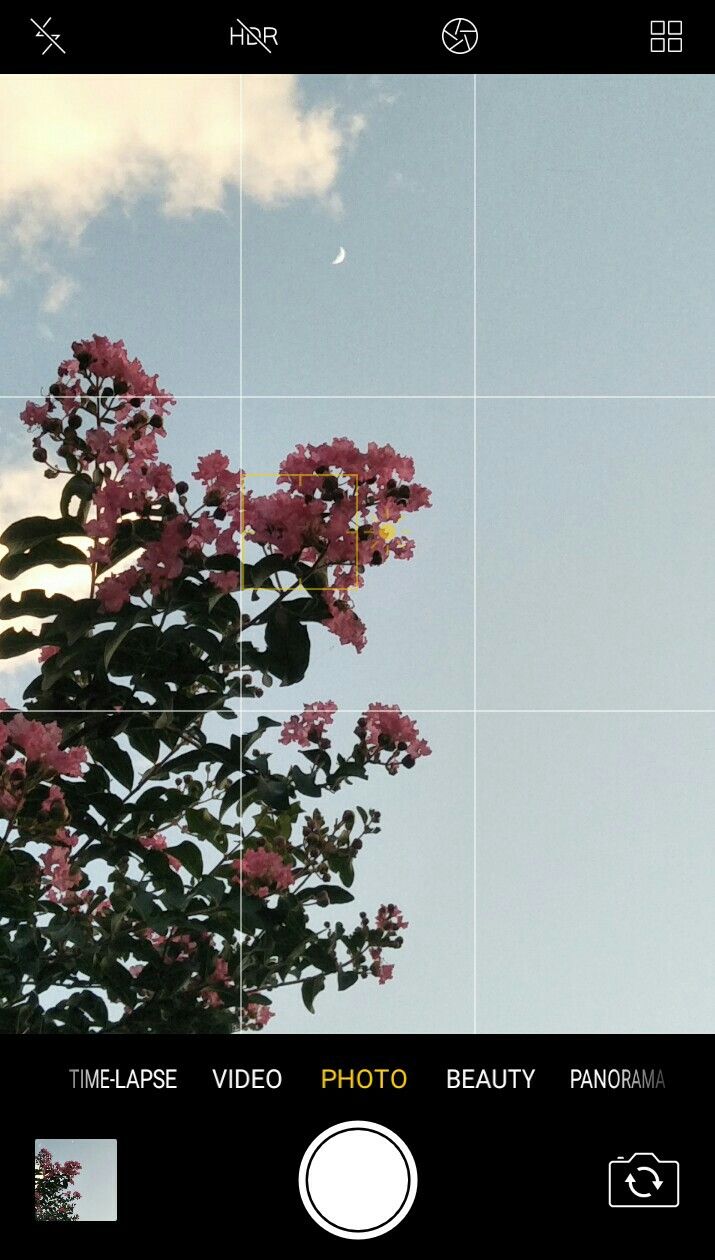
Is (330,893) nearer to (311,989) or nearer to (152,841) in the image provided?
(311,989)

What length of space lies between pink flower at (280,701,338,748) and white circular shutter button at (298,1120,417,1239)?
361 mm

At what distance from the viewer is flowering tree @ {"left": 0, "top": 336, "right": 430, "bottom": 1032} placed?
1094 millimetres

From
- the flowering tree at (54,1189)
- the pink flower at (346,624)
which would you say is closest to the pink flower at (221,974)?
the flowering tree at (54,1189)

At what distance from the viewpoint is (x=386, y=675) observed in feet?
3.55

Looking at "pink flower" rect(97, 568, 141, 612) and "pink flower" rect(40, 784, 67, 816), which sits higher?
"pink flower" rect(97, 568, 141, 612)

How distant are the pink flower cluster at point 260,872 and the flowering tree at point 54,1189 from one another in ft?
0.97

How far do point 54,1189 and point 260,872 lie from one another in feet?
1.13

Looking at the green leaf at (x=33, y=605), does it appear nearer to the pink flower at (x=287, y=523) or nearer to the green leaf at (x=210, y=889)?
the pink flower at (x=287, y=523)

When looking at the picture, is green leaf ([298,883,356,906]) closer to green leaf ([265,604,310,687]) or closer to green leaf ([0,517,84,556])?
green leaf ([265,604,310,687])
